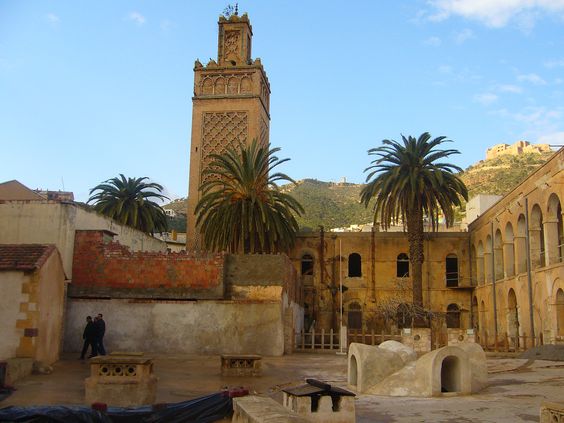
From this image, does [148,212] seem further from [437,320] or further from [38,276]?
[38,276]

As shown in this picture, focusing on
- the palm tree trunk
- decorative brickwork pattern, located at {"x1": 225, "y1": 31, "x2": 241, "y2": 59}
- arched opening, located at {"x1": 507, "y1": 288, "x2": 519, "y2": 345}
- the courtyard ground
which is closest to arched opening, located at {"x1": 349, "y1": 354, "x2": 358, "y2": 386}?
the courtyard ground

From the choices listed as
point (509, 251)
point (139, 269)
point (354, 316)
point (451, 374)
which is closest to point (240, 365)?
point (451, 374)

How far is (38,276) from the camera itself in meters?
16.7

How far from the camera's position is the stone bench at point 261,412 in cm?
702

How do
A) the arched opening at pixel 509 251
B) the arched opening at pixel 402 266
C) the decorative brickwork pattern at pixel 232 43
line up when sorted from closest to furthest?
the arched opening at pixel 509 251, the arched opening at pixel 402 266, the decorative brickwork pattern at pixel 232 43

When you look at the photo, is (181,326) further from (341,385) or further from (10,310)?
(341,385)

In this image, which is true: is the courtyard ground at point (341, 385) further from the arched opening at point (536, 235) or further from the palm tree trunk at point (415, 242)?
the palm tree trunk at point (415, 242)

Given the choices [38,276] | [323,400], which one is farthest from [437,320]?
[323,400]

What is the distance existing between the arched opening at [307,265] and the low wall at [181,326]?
59.8 feet

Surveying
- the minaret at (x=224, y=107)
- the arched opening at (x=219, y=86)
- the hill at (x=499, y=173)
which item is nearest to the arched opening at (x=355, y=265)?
the minaret at (x=224, y=107)

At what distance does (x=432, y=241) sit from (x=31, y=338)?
29.3 metres

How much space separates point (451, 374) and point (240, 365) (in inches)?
214

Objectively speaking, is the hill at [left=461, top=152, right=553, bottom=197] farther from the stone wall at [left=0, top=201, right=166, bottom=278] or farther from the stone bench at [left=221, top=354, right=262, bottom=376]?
the stone bench at [left=221, top=354, right=262, bottom=376]

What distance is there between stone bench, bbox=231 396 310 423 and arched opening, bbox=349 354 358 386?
7.08m
